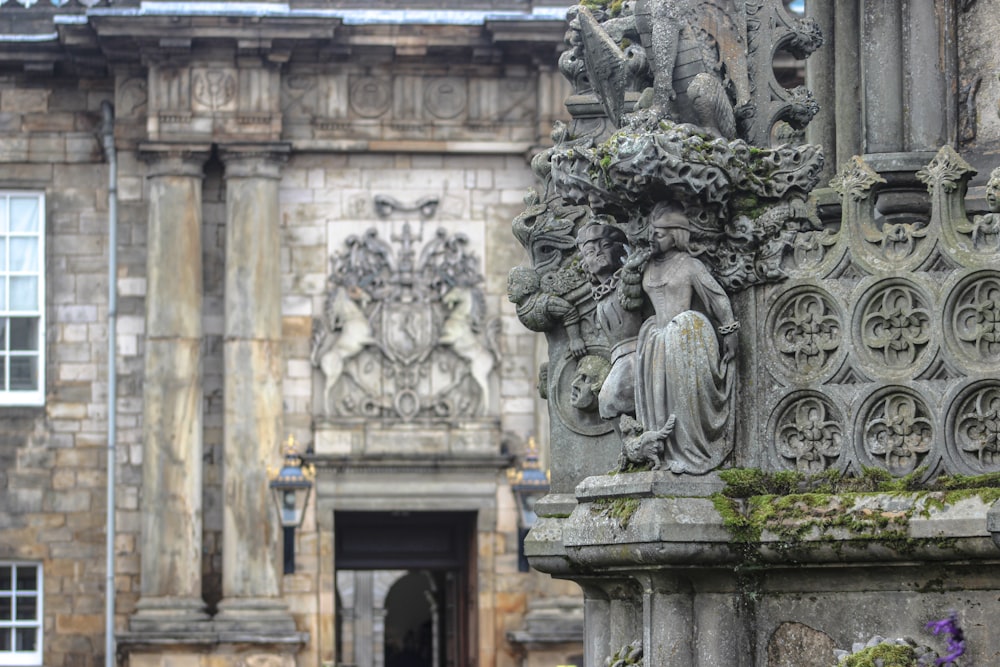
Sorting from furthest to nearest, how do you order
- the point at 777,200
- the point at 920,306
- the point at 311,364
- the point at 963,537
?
the point at 311,364 → the point at 777,200 → the point at 920,306 → the point at 963,537

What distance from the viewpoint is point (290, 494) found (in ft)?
90.5

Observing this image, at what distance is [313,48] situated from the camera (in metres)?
28.9

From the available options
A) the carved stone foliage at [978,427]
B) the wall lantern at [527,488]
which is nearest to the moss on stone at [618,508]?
the carved stone foliage at [978,427]

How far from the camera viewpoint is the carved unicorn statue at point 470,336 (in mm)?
29203

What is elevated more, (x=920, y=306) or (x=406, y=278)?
(x=406, y=278)

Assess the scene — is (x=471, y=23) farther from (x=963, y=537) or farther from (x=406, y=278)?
(x=963, y=537)

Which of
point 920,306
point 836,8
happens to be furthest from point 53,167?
point 920,306

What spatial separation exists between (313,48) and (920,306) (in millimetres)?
21408

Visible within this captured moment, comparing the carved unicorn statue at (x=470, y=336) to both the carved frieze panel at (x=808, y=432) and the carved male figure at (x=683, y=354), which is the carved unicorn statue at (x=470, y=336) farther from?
the carved frieze panel at (x=808, y=432)

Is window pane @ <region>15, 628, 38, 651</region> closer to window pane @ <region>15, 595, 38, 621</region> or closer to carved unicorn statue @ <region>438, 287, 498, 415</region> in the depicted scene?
window pane @ <region>15, 595, 38, 621</region>

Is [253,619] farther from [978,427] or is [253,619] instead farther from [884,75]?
[978,427]

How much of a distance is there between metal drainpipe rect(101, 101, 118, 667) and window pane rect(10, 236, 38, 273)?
89 centimetres

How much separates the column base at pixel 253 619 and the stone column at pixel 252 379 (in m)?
0.02

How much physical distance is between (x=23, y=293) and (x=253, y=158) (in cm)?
322
